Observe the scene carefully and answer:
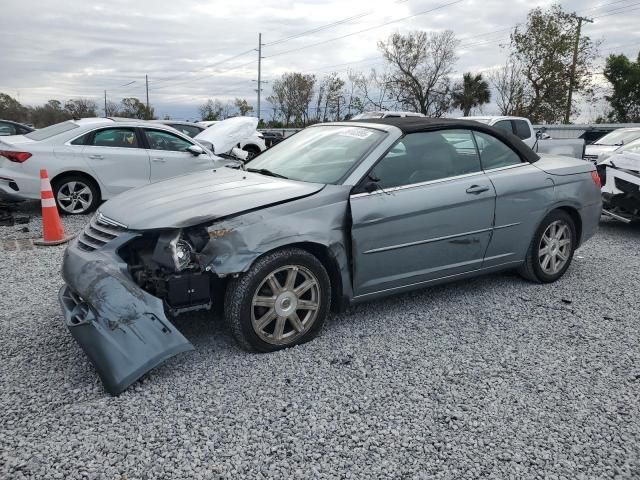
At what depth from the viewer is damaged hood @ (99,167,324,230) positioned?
10.7ft

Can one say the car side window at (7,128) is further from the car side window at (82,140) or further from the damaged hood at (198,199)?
the damaged hood at (198,199)

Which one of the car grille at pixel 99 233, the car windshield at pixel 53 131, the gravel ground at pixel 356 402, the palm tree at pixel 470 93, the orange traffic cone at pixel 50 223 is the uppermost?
the palm tree at pixel 470 93

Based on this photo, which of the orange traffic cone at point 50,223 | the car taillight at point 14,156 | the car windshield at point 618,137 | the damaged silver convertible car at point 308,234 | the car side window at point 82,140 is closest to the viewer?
the damaged silver convertible car at point 308,234

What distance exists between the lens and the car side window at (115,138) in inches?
320

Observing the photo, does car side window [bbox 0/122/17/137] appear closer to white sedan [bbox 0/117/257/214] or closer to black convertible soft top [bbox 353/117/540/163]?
white sedan [bbox 0/117/257/214]

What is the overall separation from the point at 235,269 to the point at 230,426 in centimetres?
92

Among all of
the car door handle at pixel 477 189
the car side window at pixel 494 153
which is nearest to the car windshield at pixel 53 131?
the car side window at pixel 494 153

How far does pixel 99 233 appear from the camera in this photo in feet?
11.5

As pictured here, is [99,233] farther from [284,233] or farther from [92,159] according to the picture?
[92,159]

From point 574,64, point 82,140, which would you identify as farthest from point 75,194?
point 574,64

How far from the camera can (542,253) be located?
482cm

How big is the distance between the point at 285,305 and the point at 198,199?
92 cm

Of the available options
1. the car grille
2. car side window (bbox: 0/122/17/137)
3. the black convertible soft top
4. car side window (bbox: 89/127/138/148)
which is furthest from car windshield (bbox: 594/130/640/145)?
car side window (bbox: 0/122/17/137)

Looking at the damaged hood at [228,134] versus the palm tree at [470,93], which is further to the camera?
the palm tree at [470,93]
